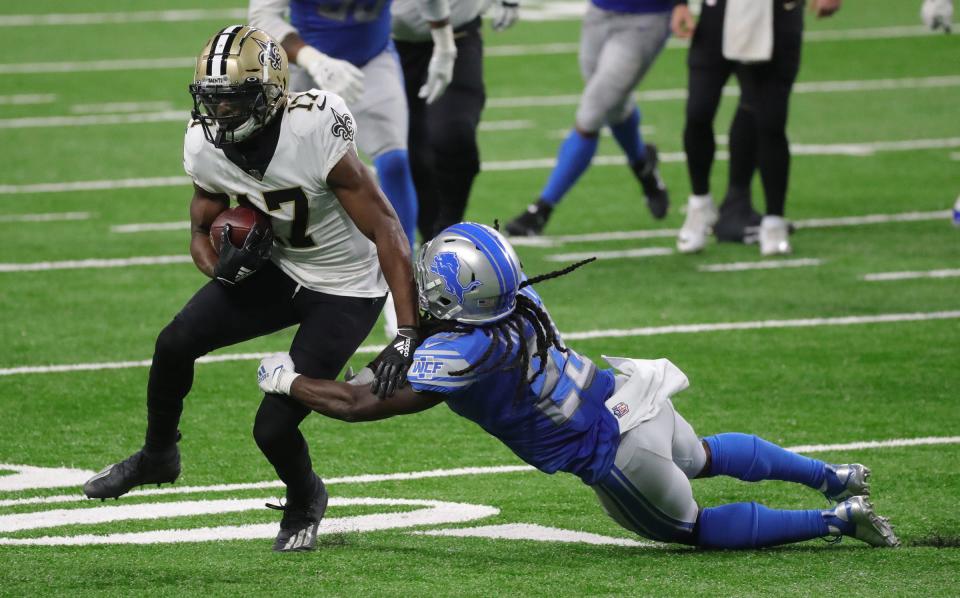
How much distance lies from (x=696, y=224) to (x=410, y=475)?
142 inches

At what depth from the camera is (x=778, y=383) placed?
20.3 feet

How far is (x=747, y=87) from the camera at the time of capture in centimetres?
823

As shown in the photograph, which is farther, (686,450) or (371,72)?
(371,72)

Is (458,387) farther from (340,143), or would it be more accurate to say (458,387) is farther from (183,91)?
(183,91)

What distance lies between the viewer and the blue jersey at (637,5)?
866 cm

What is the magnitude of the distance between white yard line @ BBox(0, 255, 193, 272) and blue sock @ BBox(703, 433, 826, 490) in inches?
179

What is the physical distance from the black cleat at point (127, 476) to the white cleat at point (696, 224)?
4361 millimetres

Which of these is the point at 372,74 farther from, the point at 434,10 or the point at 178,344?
the point at 178,344

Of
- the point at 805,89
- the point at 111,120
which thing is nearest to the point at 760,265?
the point at 805,89

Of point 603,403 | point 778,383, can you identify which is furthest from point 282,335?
point 603,403

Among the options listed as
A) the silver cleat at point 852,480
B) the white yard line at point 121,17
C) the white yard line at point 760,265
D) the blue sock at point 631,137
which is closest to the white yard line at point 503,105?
the blue sock at point 631,137

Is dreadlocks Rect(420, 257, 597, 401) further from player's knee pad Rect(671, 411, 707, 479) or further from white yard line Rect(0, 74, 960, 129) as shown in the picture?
white yard line Rect(0, 74, 960, 129)

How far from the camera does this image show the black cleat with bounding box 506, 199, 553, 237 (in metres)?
8.84

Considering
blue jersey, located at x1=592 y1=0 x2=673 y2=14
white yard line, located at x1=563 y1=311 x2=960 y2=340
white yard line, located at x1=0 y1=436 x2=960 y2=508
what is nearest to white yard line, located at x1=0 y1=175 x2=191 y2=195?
blue jersey, located at x1=592 y1=0 x2=673 y2=14
